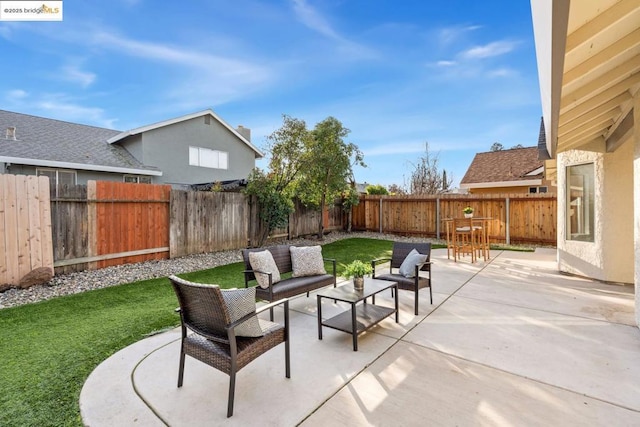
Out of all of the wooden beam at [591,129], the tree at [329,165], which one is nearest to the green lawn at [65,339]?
the tree at [329,165]

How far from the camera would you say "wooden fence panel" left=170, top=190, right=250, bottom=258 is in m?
8.00

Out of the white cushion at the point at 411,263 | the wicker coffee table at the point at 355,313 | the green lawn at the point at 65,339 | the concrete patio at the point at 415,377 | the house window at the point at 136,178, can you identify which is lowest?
the concrete patio at the point at 415,377

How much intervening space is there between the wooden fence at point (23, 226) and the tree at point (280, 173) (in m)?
4.92

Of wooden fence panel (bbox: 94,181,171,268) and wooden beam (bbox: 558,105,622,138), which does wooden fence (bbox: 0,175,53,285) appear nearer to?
wooden fence panel (bbox: 94,181,171,268)

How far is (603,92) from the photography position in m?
3.81

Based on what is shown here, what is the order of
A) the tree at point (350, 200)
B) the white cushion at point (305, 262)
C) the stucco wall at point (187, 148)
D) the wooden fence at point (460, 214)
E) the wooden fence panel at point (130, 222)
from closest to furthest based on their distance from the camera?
1. the white cushion at point (305, 262)
2. the wooden fence panel at point (130, 222)
3. the wooden fence at point (460, 214)
4. the stucco wall at point (187, 148)
5. the tree at point (350, 200)

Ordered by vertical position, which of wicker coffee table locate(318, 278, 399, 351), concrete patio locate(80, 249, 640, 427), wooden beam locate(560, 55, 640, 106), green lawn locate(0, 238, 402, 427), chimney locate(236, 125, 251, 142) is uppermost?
chimney locate(236, 125, 251, 142)

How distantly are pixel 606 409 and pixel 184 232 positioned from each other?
8.30 m

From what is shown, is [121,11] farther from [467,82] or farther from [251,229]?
[467,82]

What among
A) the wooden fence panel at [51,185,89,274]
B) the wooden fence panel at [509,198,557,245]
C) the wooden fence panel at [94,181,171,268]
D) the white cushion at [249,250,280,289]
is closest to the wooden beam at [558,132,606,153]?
the wooden fence panel at [509,198,557,245]

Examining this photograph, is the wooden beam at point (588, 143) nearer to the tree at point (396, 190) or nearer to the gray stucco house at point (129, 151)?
the gray stucco house at point (129, 151)

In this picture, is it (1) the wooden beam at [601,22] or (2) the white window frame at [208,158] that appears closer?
(1) the wooden beam at [601,22]

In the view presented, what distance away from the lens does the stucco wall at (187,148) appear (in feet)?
44.6

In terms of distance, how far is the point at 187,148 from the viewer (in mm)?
14688
